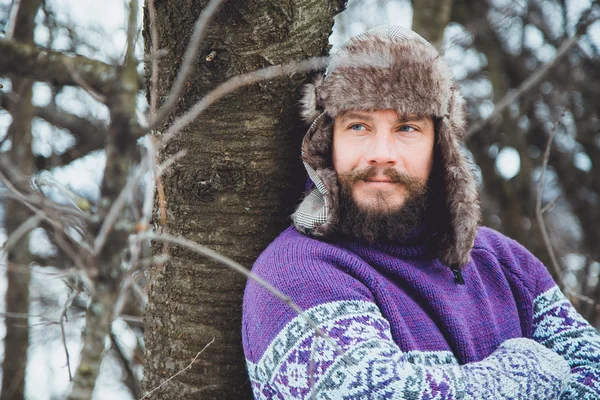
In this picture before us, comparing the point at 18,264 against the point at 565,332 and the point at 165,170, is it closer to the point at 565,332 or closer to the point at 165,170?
the point at 165,170

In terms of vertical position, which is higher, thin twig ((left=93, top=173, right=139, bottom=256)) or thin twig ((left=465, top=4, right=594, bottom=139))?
thin twig ((left=465, top=4, right=594, bottom=139))

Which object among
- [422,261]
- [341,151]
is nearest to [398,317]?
[422,261]

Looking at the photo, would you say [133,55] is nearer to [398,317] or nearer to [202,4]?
[202,4]

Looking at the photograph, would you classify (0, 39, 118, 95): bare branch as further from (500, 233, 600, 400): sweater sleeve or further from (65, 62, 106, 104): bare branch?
(500, 233, 600, 400): sweater sleeve

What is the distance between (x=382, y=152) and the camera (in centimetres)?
212

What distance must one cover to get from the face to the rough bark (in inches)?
103

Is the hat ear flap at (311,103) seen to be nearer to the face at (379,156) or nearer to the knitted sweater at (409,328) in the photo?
the face at (379,156)

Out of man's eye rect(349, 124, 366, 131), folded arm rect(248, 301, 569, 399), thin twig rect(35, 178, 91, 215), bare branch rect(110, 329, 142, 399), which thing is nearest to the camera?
thin twig rect(35, 178, 91, 215)

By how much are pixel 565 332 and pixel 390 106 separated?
109cm

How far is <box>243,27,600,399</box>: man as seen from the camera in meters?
1.78

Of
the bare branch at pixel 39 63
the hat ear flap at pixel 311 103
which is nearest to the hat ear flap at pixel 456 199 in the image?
the hat ear flap at pixel 311 103

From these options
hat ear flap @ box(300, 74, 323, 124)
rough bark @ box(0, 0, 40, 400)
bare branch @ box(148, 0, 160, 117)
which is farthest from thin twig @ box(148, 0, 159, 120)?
rough bark @ box(0, 0, 40, 400)

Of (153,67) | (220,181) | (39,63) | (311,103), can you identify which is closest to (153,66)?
(153,67)

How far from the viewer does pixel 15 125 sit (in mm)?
4090
